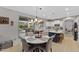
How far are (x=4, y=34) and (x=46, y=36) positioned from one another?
850 mm

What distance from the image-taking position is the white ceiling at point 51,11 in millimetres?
2326

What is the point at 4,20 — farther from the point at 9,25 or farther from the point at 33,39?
the point at 33,39

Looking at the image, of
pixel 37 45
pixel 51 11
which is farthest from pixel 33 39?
pixel 51 11

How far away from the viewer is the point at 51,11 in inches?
93.7

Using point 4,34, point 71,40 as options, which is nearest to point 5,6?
point 4,34

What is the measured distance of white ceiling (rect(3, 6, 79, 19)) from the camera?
2.33 m

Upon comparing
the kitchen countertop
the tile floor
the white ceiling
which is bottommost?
the tile floor

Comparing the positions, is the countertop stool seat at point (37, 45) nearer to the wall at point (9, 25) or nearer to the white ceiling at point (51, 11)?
the wall at point (9, 25)

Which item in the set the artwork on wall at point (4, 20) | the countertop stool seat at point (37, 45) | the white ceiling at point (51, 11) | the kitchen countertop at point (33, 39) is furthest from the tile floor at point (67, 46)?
the artwork on wall at point (4, 20)

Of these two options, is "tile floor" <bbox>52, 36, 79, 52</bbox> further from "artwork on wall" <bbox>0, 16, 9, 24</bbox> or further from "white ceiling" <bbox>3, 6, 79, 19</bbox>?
"artwork on wall" <bbox>0, 16, 9, 24</bbox>

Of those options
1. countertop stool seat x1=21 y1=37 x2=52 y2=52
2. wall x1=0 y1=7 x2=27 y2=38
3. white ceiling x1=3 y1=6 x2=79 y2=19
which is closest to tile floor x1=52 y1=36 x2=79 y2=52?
countertop stool seat x1=21 y1=37 x2=52 y2=52

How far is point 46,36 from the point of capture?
2.38 metres
